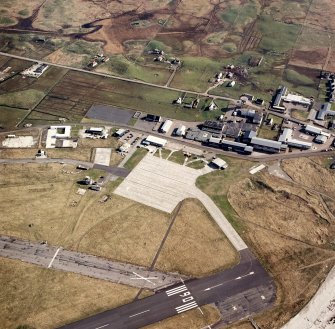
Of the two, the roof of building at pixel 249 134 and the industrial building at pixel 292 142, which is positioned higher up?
the industrial building at pixel 292 142

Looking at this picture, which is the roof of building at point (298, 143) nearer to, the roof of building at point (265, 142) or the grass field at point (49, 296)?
the roof of building at point (265, 142)

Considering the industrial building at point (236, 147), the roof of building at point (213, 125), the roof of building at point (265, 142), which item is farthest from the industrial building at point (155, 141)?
the roof of building at point (265, 142)

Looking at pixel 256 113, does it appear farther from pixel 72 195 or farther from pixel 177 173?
pixel 72 195

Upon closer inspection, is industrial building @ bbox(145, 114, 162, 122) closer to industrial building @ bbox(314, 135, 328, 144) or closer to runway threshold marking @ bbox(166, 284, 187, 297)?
industrial building @ bbox(314, 135, 328, 144)

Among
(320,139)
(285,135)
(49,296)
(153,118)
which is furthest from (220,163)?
(49,296)

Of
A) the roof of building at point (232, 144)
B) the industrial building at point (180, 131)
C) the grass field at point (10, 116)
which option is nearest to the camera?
the roof of building at point (232, 144)

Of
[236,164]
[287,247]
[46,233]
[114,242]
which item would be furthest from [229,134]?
[46,233]

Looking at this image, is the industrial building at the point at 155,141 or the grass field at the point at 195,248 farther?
the industrial building at the point at 155,141

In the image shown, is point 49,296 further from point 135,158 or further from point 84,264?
point 135,158
